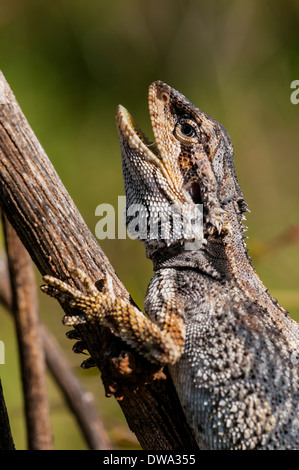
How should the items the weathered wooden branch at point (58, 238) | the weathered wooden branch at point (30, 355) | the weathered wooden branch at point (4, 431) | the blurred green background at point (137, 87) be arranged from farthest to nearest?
the blurred green background at point (137, 87) → the weathered wooden branch at point (30, 355) → the weathered wooden branch at point (4, 431) → the weathered wooden branch at point (58, 238)

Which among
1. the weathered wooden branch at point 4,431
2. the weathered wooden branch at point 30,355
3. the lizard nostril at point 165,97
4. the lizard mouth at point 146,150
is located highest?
the lizard nostril at point 165,97

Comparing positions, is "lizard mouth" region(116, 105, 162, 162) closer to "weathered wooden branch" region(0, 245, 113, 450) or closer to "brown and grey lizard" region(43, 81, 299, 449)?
"brown and grey lizard" region(43, 81, 299, 449)

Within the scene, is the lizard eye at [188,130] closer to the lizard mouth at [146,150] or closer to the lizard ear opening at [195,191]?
the lizard mouth at [146,150]

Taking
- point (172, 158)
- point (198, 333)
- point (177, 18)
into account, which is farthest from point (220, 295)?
point (177, 18)

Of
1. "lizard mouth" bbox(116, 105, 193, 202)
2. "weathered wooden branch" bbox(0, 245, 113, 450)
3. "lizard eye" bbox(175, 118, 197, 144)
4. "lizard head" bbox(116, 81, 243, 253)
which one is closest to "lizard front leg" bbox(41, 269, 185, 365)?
"lizard head" bbox(116, 81, 243, 253)

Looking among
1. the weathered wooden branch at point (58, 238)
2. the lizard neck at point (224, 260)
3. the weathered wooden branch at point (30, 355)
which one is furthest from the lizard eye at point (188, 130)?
the weathered wooden branch at point (30, 355)

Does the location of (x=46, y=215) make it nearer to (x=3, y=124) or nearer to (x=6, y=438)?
(x=3, y=124)
